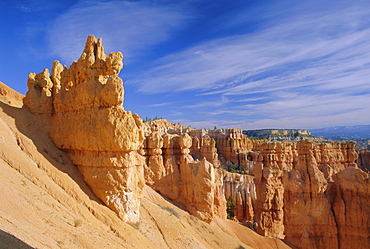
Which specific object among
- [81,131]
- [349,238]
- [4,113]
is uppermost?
[4,113]

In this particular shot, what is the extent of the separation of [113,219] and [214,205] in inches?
643

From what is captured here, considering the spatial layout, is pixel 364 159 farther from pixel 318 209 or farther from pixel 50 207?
pixel 50 207

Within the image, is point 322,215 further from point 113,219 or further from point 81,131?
point 81,131

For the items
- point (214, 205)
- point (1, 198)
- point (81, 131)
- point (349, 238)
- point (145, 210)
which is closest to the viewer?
point (1, 198)

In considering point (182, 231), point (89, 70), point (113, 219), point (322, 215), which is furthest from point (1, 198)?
point (322, 215)

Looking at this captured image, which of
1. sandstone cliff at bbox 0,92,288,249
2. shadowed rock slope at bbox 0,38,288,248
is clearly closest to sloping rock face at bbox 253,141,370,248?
sandstone cliff at bbox 0,92,288,249

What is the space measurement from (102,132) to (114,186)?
2.97 m

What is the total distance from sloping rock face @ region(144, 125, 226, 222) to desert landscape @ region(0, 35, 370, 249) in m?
0.11

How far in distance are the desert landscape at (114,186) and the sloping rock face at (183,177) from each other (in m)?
0.11

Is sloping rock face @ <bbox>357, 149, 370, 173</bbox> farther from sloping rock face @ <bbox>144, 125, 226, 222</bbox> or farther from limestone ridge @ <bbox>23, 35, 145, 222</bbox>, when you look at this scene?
limestone ridge @ <bbox>23, 35, 145, 222</bbox>

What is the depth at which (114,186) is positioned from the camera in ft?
47.1

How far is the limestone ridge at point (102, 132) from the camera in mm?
14352

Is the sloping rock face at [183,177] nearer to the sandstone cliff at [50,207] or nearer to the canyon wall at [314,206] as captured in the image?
the canyon wall at [314,206]

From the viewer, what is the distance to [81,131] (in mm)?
14883
